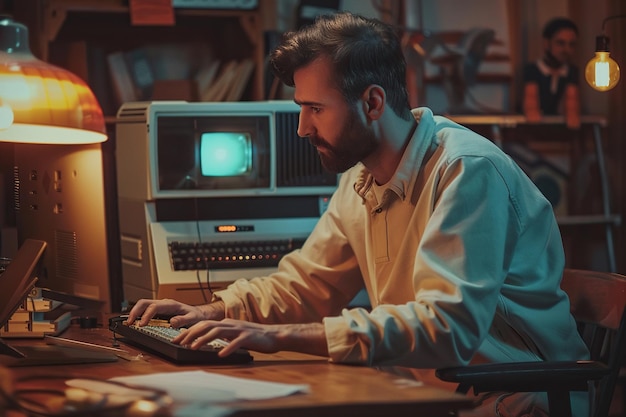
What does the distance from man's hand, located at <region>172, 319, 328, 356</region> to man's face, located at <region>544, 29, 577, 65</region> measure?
322cm

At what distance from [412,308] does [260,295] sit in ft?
2.20

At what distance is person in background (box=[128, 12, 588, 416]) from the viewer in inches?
65.3

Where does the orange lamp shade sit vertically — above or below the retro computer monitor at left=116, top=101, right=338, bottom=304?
above

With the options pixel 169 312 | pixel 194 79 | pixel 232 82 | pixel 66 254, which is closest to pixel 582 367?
pixel 169 312

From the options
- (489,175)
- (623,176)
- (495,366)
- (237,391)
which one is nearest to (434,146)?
(489,175)

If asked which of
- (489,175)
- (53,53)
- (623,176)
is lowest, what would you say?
(623,176)

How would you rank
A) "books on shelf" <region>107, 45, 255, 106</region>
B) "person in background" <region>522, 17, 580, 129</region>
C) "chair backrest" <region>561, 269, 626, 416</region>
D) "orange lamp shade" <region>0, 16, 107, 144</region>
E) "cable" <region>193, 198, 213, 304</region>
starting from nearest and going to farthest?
"chair backrest" <region>561, 269, 626, 416</region>
"orange lamp shade" <region>0, 16, 107, 144</region>
"cable" <region>193, 198, 213, 304</region>
"books on shelf" <region>107, 45, 255, 106</region>
"person in background" <region>522, 17, 580, 129</region>

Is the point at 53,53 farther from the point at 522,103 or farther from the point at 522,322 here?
the point at 522,322

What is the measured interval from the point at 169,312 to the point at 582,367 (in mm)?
846

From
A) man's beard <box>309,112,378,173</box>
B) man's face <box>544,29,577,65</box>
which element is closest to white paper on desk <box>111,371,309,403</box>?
man's beard <box>309,112,378,173</box>

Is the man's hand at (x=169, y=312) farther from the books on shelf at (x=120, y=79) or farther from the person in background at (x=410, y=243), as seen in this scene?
the books on shelf at (x=120, y=79)

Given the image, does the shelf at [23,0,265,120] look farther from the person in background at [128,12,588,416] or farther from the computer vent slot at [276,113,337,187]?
the person in background at [128,12,588,416]

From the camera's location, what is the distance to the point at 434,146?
2.01 meters

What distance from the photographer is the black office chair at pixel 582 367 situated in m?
1.62
